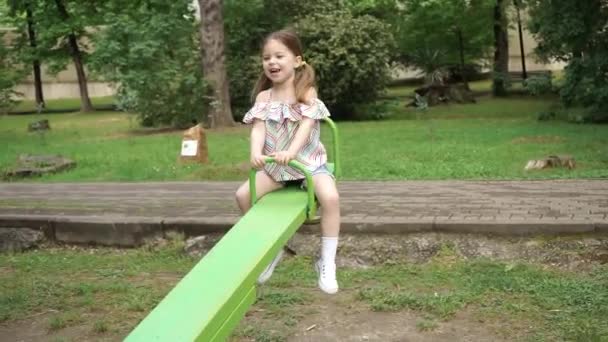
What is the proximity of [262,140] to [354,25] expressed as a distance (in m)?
16.5

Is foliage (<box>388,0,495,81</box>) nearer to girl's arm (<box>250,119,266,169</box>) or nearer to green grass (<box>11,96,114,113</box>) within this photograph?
green grass (<box>11,96,114,113</box>)

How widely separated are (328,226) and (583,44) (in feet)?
45.1

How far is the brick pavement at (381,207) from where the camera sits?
20.6 ft

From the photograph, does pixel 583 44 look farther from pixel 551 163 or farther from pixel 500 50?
pixel 500 50

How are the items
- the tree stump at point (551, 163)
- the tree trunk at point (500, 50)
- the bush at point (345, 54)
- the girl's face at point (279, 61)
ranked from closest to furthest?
the girl's face at point (279, 61), the tree stump at point (551, 163), the bush at point (345, 54), the tree trunk at point (500, 50)

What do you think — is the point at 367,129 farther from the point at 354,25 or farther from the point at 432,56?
the point at 432,56

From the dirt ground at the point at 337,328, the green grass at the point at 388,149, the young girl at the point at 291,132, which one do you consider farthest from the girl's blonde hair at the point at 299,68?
the green grass at the point at 388,149

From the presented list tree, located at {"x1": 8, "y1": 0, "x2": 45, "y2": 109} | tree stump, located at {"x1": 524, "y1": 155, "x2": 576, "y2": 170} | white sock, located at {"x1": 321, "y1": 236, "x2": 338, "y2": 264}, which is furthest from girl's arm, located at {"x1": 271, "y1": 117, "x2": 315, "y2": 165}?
tree, located at {"x1": 8, "y1": 0, "x2": 45, "y2": 109}

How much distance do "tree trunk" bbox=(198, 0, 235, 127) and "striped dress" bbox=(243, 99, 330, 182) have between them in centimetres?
1401

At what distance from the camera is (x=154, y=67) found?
61.7 feet

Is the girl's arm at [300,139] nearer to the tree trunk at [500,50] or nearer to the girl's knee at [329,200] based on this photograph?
the girl's knee at [329,200]

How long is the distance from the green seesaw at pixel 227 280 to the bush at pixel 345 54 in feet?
51.9

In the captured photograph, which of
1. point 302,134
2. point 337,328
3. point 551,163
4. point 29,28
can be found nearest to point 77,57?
point 29,28

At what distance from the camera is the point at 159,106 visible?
1928 cm
